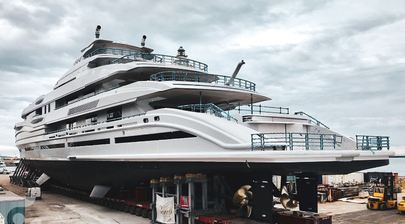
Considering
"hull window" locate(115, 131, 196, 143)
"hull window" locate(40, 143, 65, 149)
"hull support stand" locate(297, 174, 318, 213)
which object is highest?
"hull window" locate(115, 131, 196, 143)

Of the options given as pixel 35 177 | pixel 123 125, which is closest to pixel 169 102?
pixel 123 125

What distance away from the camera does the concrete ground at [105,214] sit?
16.2 meters

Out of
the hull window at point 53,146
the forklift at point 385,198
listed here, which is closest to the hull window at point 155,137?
the hull window at point 53,146

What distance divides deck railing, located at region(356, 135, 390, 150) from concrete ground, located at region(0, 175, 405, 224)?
14.0ft

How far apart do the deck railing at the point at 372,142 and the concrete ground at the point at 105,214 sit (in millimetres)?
4277

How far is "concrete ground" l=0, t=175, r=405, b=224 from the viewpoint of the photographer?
16188 mm

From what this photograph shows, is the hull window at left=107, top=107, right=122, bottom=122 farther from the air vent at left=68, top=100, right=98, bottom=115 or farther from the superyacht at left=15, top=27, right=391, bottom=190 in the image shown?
the air vent at left=68, top=100, right=98, bottom=115

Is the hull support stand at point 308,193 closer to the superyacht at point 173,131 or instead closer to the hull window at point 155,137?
the superyacht at point 173,131

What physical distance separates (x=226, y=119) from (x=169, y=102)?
4238mm

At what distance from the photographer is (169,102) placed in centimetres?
1667

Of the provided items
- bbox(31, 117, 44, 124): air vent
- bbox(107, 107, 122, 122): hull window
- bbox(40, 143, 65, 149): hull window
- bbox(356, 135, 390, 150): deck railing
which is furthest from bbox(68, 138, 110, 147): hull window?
bbox(356, 135, 390, 150): deck railing

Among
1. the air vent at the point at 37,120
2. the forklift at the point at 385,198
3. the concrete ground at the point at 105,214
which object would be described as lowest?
the concrete ground at the point at 105,214

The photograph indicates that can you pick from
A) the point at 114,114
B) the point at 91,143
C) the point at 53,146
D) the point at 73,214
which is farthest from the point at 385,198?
the point at 53,146

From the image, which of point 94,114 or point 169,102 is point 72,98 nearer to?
point 94,114
